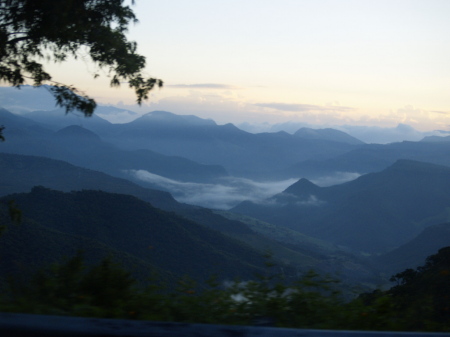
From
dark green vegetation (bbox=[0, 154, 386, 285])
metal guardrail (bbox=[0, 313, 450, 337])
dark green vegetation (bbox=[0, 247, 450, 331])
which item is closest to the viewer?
metal guardrail (bbox=[0, 313, 450, 337])

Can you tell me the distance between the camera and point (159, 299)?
14.7ft

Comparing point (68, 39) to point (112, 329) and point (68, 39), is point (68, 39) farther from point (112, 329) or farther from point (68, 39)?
point (112, 329)

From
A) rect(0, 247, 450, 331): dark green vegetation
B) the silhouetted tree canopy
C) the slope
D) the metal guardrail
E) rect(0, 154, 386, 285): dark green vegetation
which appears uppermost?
the silhouetted tree canopy

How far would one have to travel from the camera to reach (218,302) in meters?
4.70

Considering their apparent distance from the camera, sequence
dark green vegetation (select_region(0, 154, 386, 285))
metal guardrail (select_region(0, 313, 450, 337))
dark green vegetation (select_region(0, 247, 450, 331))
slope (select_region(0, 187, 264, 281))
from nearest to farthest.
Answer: metal guardrail (select_region(0, 313, 450, 337)) → dark green vegetation (select_region(0, 247, 450, 331)) → slope (select_region(0, 187, 264, 281)) → dark green vegetation (select_region(0, 154, 386, 285))

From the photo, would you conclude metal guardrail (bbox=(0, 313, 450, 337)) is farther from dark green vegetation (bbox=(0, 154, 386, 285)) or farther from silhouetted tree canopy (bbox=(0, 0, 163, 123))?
dark green vegetation (bbox=(0, 154, 386, 285))

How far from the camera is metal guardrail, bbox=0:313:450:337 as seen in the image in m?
2.90

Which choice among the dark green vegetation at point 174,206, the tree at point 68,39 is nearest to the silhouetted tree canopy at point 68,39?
the tree at point 68,39

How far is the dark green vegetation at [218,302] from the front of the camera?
168 inches

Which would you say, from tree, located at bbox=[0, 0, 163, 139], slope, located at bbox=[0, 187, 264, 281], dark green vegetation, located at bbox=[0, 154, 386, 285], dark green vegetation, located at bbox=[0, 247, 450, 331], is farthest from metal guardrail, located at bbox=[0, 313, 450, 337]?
dark green vegetation, located at bbox=[0, 154, 386, 285]

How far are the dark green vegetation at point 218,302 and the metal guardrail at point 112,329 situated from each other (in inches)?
34.8

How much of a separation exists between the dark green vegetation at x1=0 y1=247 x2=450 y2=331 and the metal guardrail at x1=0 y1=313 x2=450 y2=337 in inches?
34.8

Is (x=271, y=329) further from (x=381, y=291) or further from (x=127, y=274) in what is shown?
(x=381, y=291)

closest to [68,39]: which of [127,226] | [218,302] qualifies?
[218,302]
